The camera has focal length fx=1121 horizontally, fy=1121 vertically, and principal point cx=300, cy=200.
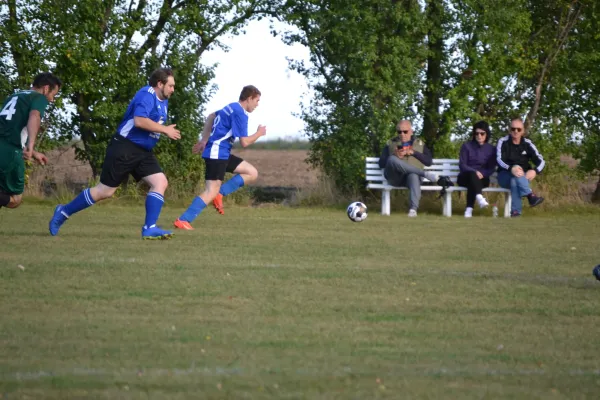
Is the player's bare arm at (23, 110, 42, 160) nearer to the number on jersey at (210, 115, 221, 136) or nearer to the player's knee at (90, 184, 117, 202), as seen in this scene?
the player's knee at (90, 184, 117, 202)

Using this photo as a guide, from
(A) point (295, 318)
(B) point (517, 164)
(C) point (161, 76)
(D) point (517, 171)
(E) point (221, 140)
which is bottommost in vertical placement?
(A) point (295, 318)

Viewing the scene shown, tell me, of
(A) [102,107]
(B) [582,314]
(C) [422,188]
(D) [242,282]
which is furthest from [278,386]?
(A) [102,107]

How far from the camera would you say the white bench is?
1884 centimetres

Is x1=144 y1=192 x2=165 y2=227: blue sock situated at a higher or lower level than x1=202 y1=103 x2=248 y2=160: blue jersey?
lower

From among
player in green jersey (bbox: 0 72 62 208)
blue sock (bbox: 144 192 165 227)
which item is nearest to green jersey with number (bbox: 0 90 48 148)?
player in green jersey (bbox: 0 72 62 208)

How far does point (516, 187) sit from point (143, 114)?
8228 millimetres

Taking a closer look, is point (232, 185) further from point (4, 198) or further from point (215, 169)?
point (4, 198)

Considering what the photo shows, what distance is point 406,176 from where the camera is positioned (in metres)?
Result: 18.8

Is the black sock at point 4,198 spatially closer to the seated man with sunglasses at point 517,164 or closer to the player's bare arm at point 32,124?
the player's bare arm at point 32,124

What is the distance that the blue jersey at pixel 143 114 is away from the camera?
39.5 ft

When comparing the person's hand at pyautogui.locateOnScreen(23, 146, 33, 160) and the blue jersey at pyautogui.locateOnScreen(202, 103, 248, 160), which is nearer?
the person's hand at pyautogui.locateOnScreen(23, 146, 33, 160)

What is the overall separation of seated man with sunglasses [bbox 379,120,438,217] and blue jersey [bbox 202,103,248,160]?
17.2 feet

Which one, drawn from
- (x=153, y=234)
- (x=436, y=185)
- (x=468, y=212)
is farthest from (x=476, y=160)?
(x=153, y=234)

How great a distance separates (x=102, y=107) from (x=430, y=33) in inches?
240
